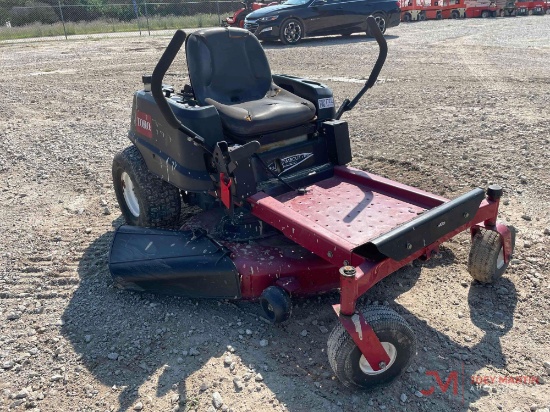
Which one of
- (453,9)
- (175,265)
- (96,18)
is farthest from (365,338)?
(96,18)

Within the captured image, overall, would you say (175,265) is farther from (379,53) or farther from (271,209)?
(379,53)

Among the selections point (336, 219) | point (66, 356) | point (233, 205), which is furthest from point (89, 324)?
point (336, 219)

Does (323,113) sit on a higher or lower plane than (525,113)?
higher

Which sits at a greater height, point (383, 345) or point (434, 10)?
point (434, 10)

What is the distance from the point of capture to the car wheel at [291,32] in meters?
13.0

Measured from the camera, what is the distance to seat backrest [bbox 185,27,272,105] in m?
3.91

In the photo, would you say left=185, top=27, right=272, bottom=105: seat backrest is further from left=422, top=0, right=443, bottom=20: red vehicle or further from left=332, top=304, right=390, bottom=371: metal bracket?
left=422, top=0, right=443, bottom=20: red vehicle

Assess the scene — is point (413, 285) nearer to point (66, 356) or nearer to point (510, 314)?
point (510, 314)

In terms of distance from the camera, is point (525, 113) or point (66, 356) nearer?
point (66, 356)

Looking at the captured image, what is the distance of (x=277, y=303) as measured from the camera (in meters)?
2.77

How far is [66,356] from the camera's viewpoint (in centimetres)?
278

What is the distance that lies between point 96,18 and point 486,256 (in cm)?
2866

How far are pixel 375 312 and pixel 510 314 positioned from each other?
3.45 ft

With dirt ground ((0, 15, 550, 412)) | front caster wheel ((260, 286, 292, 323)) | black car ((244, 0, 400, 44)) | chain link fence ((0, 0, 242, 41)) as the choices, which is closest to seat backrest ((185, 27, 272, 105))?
dirt ground ((0, 15, 550, 412))
